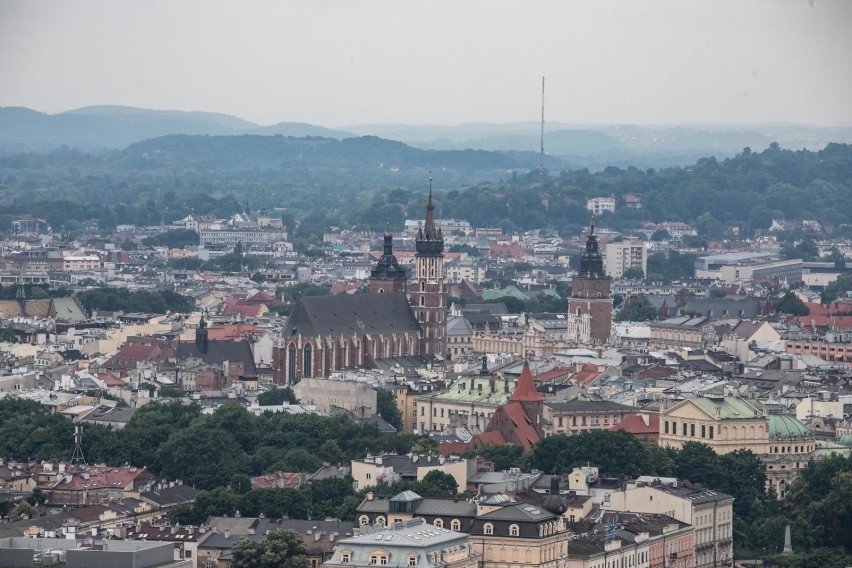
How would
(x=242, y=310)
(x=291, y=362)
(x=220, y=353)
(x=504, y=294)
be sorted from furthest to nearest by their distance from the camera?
1. (x=504, y=294)
2. (x=242, y=310)
3. (x=220, y=353)
4. (x=291, y=362)

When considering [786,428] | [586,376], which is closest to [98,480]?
[786,428]

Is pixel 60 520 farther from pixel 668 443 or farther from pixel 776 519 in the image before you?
pixel 668 443

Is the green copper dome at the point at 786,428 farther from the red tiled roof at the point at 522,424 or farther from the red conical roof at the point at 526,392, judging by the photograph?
the red conical roof at the point at 526,392

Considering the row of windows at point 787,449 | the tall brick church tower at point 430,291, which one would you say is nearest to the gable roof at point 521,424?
the row of windows at point 787,449

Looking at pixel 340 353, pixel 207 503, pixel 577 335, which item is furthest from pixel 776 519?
pixel 577 335

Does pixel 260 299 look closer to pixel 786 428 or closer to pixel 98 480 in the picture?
pixel 786 428

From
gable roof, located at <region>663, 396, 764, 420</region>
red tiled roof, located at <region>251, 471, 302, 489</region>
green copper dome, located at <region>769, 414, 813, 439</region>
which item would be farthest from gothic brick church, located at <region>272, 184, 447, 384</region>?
red tiled roof, located at <region>251, 471, 302, 489</region>

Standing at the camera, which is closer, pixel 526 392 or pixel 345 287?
pixel 526 392
